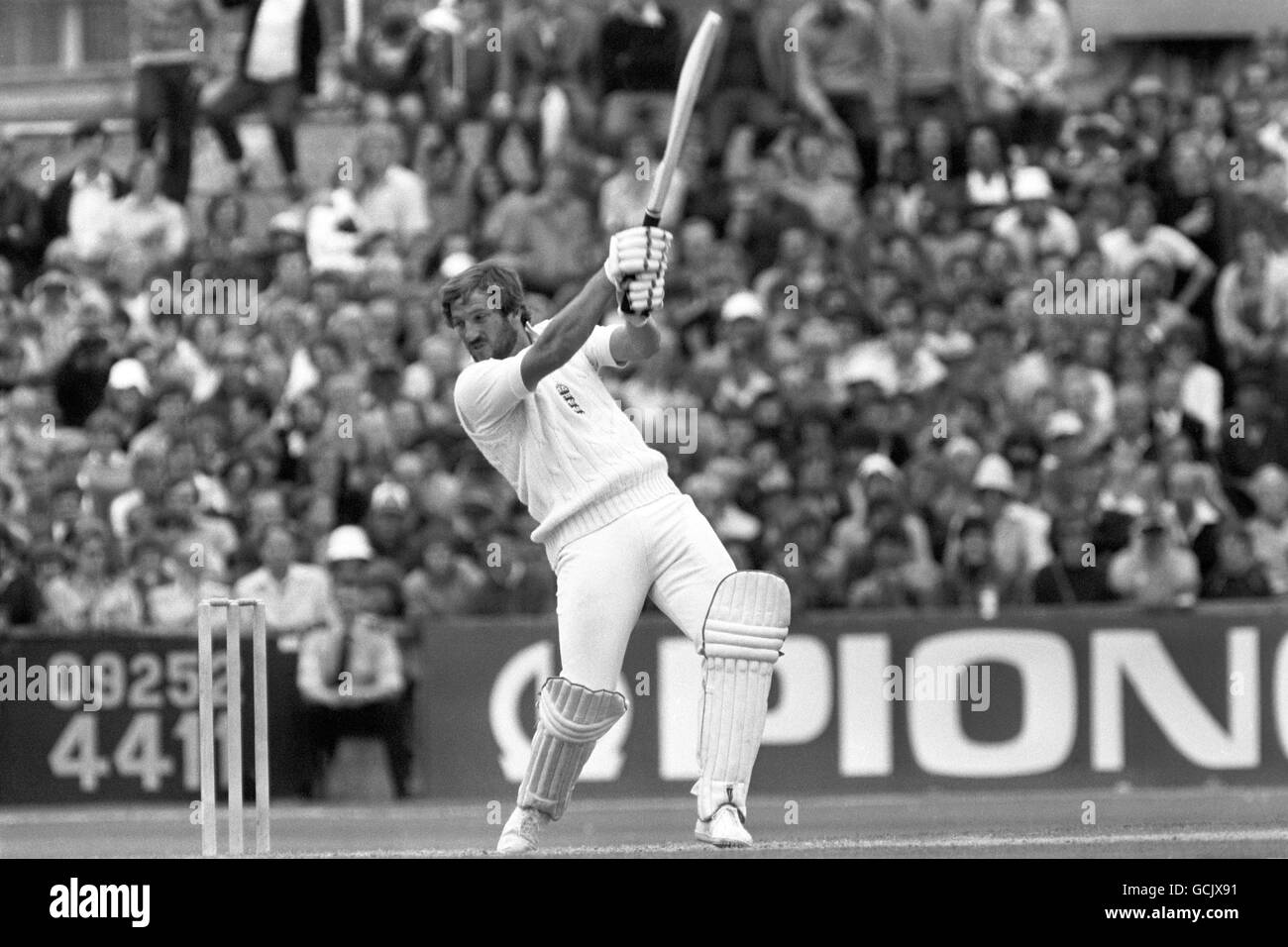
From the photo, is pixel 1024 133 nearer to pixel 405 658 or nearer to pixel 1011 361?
pixel 1011 361

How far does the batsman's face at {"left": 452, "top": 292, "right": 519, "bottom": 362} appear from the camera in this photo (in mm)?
9547

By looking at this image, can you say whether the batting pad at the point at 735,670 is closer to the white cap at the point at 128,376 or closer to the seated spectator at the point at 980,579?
the seated spectator at the point at 980,579

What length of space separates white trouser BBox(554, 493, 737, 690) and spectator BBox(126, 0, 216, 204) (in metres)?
9.42

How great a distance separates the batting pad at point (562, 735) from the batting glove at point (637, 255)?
60.9 inches

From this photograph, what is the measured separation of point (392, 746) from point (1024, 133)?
625cm

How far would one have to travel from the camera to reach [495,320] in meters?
9.57

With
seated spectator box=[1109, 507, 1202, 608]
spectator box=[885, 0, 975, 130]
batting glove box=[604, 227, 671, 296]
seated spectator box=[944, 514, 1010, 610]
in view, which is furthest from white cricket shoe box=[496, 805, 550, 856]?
spectator box=[885, 0, 975, 130]

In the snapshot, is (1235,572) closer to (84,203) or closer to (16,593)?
(16,593)

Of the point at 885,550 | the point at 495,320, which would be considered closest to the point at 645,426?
the point at 885,550

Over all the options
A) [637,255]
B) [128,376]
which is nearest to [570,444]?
[637,255]

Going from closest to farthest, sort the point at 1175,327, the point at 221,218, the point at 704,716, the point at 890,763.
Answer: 1. the point at 704,716
2. the point at 890,763
3. the point at 1175,327
4. the point at 221,218

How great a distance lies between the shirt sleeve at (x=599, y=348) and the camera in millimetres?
9672

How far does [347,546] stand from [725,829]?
251 inches

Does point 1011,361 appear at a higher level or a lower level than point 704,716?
higher
